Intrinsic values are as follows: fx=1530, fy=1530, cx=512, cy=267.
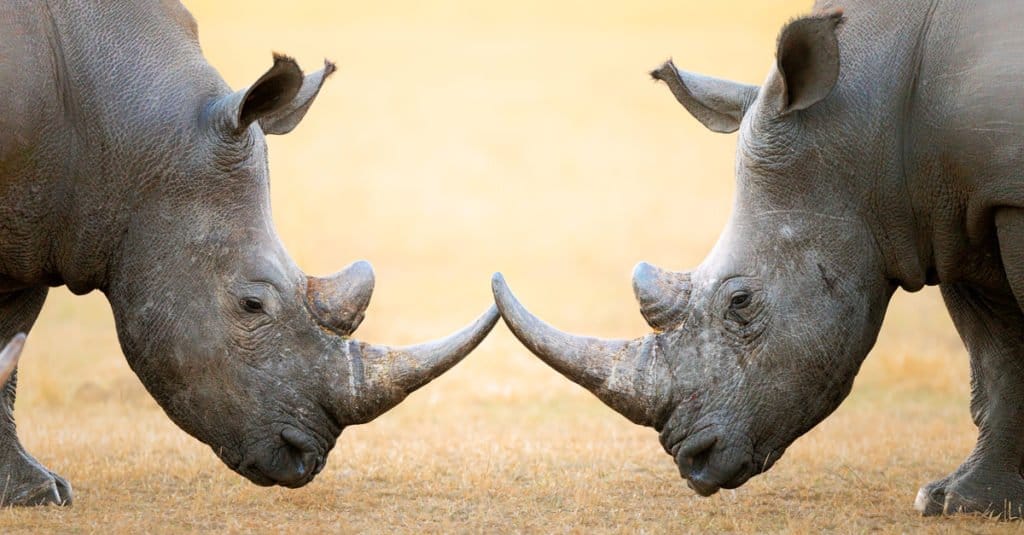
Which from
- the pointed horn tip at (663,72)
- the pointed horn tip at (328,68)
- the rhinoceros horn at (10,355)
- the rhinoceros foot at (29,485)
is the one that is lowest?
the rhinoceros foot at (29,485)

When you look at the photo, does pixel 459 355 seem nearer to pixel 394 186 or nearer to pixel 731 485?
pixel 731 485

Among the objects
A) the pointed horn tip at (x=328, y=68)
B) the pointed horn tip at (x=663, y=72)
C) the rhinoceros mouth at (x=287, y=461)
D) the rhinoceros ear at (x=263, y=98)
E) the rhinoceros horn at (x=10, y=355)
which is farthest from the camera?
the pointed horn tip at (x=328, y=68)

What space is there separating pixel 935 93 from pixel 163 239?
3335 millimetres

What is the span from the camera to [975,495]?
24.2 feet

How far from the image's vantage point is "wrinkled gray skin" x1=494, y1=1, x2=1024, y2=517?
21.3 ft

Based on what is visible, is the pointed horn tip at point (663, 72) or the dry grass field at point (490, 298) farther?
the dry grass field at point (490, 298)

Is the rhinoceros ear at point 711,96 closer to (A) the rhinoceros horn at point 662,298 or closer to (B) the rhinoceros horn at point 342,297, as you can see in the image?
(A) the rhinoceros horn at point 662,298

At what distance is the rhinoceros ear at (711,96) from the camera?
732cm

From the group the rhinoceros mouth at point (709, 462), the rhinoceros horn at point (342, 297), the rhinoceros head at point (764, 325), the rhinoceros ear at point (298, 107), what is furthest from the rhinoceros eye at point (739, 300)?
the rhinoceros ear at point (298, 107)

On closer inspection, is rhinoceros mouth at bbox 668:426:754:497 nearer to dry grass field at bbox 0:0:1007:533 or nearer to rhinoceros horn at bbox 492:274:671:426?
rhinoceros horn at bbox 492:274:671:426

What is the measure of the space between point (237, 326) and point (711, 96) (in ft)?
8.34

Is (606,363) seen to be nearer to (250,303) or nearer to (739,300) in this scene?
(739,300)

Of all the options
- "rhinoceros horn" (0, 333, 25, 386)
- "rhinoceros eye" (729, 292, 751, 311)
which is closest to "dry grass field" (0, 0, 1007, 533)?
"rhinoceros eye" (729, 292, 751, 311)

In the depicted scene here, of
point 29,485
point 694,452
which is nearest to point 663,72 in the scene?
point 694,452
